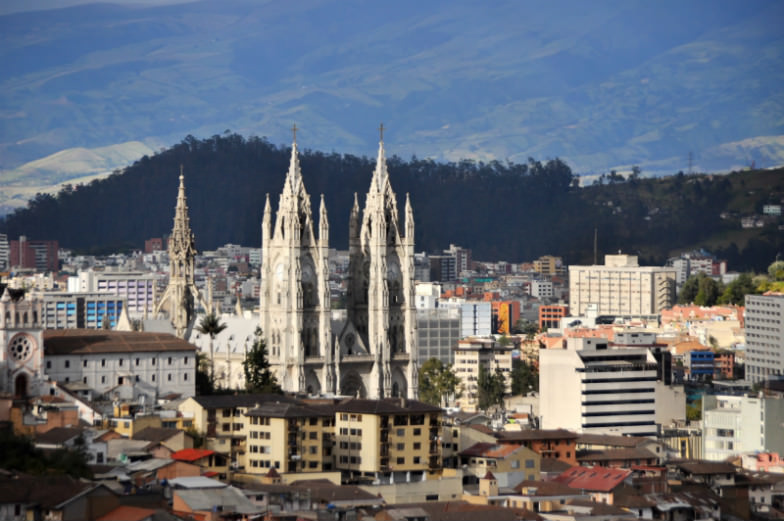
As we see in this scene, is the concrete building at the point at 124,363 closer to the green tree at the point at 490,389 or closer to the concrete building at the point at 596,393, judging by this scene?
the concrete building at the point at 596,393

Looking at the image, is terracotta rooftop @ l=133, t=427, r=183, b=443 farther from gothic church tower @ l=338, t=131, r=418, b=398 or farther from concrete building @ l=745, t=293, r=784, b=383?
concrete building @ l=745, t=293, r=784, b=383

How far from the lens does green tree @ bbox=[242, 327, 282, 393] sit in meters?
98.5

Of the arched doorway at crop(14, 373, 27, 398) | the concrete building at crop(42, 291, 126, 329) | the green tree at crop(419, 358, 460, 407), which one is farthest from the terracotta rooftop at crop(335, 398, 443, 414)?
the concrete building at crop(42, 291, 126, 329)

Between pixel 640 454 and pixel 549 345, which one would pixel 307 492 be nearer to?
pixel 640 454

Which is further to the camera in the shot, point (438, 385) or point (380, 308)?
point (438, 385)

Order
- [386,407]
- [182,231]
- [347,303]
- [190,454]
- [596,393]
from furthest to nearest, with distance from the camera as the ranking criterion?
[182,231]
[347,303]
[596,393]
[386,407]
[190,454]

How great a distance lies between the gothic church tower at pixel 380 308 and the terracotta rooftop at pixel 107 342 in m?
18.2

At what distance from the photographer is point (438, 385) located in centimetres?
12700

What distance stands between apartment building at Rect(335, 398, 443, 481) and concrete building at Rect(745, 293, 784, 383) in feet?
223

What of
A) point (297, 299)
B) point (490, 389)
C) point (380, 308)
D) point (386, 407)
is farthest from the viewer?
point (490, 389)

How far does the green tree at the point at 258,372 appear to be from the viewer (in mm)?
98500

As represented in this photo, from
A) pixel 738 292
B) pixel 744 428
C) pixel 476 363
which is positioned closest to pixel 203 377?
pixel 744 428

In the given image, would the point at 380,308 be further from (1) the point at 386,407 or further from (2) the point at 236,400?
(1) the point at 386,407

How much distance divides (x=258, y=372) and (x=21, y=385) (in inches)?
709
